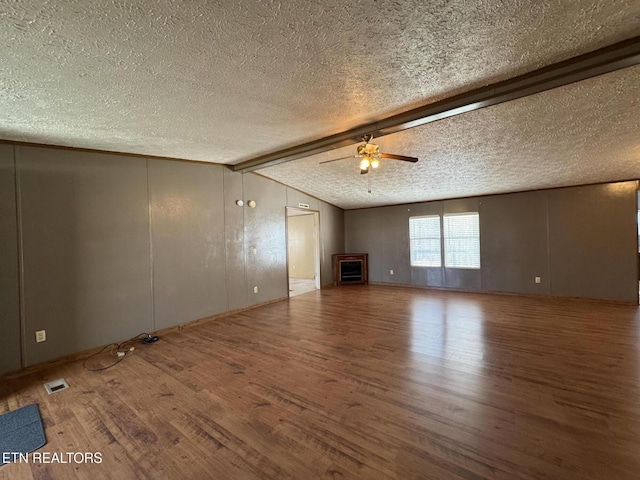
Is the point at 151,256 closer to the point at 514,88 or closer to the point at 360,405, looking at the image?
the point at 360,405

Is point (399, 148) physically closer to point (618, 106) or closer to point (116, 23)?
point (618, 106)

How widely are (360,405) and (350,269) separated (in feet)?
19.8

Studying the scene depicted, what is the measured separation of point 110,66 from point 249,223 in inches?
145

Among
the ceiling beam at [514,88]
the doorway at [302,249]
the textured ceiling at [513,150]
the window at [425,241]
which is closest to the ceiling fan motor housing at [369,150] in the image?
the ceiling beam at [514,88]

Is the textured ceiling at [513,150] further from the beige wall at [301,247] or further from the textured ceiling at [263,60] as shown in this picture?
the beige wall at [301,247]

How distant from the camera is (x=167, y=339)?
3885mm

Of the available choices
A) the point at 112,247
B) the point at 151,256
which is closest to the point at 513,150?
the point at 151,256

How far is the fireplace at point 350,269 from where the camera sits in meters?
8.08

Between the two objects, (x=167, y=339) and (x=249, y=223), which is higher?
(x=249, y=223)

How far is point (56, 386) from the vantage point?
8.75 ft

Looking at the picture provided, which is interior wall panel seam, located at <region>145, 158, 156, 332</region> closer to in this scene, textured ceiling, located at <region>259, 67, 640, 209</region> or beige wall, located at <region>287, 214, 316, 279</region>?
textured ceiling, located at <region>259, 67, 640, 209</region>

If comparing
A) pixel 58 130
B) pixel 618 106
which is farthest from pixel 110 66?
pixel 618 106

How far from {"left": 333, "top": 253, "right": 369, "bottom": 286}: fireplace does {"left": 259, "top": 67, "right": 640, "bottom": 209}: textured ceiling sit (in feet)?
7.29

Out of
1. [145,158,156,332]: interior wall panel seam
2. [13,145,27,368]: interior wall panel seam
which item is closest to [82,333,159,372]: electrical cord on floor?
[145,158,156,332]: interior wall panel seam
